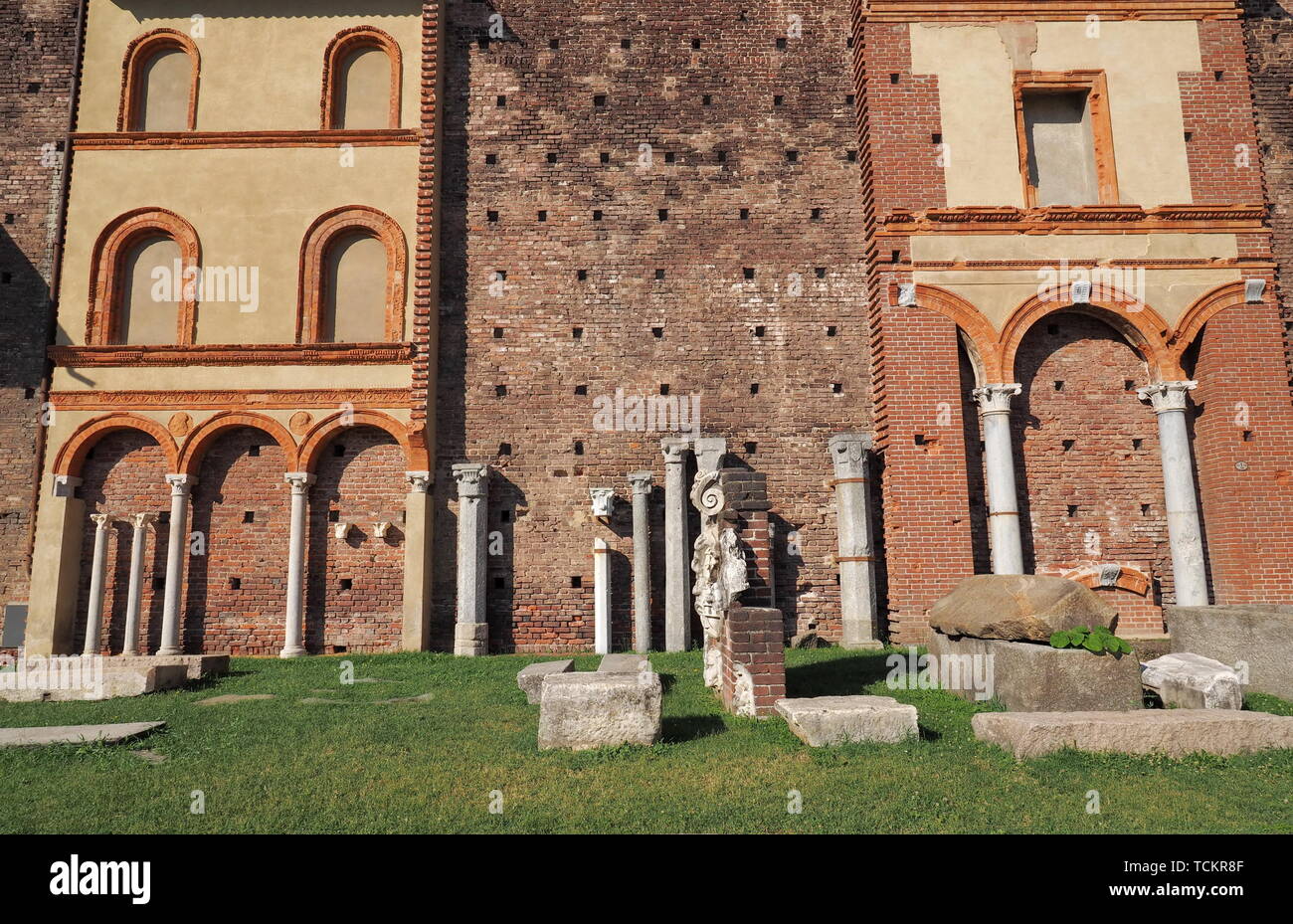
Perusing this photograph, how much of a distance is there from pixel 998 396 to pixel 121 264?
14.4m

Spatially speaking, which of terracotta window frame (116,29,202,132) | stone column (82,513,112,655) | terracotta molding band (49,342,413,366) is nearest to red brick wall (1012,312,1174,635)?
terracotta molding band (49,342,413,366)

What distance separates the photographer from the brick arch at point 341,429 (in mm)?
12836

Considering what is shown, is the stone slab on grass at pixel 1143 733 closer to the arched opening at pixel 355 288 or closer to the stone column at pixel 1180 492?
the stone column at pixel 1180 492

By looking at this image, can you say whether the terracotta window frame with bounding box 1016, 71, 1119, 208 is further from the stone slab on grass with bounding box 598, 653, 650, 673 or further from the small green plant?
the stone slab on grass with bounding box 598, 653, 650, 673

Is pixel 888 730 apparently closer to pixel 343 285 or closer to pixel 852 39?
pixel 343 285

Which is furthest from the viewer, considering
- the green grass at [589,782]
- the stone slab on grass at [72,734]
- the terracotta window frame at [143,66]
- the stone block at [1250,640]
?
the terracotta window frame at [143,66]

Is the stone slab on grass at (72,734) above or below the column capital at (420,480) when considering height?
below

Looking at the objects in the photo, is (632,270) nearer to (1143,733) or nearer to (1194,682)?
(1194,682)

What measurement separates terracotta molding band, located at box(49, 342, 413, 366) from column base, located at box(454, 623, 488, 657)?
14.2 ft

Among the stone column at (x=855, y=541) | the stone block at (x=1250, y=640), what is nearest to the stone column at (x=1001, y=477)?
the stone column at (x=855, y=541)

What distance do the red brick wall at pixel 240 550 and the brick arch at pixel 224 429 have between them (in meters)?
0.20

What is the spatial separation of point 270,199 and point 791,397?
9.33 metres

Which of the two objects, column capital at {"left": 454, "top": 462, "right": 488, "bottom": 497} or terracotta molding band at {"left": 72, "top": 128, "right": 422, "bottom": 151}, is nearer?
column capital at {"left": 454, "top": 462, "right": 488, "bottom": 497}

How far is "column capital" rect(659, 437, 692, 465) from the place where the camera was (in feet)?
41.1
